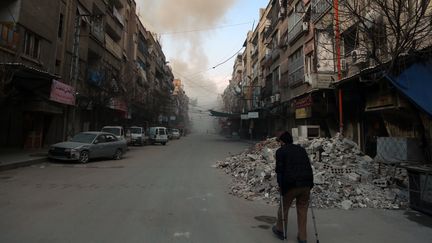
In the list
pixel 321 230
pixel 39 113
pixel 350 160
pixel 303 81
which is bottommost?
pixel 321 230

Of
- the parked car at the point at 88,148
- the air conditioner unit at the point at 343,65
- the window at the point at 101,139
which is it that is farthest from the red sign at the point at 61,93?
the air conditioner unit at the point at 343,65

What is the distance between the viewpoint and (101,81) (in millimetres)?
30281

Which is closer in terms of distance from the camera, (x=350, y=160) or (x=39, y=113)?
(x=350, y=160)

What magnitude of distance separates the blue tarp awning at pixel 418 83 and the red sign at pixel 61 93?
17.0 m

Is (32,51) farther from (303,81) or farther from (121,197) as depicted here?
(303,81)

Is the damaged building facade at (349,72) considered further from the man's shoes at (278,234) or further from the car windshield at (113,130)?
the car windshield at (113,130)

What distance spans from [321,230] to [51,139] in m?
24.5

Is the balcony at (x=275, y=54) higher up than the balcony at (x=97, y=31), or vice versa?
the balcony at (x=97, y=31)

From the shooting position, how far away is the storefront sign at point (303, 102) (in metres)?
22.4

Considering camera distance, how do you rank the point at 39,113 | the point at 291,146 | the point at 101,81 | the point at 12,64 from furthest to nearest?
the point at 101,81
the point at 39,113
the point at 12,64
the point at 291,146

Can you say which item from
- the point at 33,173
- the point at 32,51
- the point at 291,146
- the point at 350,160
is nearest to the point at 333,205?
the point at 291,146

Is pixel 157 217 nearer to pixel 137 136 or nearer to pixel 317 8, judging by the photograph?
pixel 317 8

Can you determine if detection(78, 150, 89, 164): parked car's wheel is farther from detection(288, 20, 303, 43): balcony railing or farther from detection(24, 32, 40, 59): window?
detection(288, 20, 303, 43): balcony railing

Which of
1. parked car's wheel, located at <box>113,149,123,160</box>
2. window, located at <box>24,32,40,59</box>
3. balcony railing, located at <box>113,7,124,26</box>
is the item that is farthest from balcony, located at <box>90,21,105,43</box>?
parked car's wheel, located at <box>113,149,123,160</box>
